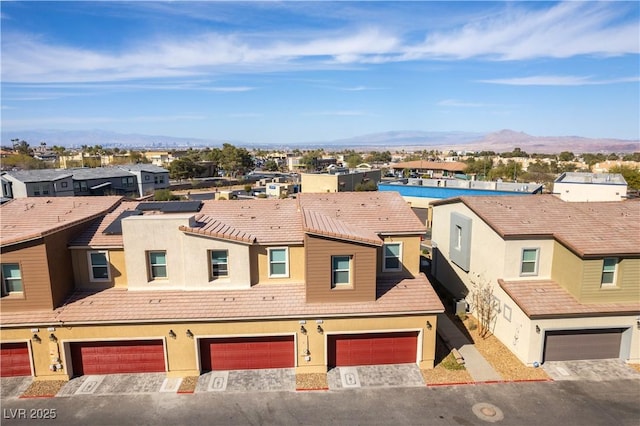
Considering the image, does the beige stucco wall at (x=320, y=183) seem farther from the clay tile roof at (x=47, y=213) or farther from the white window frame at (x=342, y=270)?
the white window frame at (x=342, y=270)

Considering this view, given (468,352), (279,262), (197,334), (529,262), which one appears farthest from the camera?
(529,262)

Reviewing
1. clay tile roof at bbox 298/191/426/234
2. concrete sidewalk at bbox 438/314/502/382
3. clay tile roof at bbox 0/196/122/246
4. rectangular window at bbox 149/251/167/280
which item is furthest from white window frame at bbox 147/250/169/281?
concrete sidewalk at bbox 438/314/502/382

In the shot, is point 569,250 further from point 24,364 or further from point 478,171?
point 478,171

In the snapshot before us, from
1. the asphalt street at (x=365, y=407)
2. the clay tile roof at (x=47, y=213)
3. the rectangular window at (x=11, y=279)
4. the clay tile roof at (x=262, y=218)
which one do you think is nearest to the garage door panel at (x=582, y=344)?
the asphalt street at (x=365, y=407)

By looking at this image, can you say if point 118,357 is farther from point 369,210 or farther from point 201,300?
point 369,210

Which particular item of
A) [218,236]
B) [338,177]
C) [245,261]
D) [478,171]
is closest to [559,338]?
[245,261]

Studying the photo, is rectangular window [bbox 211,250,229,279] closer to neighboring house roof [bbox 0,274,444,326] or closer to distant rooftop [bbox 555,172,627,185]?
neighboring house roof [bbox 0,274,444,326]

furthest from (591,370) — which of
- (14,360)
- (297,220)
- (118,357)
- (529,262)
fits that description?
(14,360)
